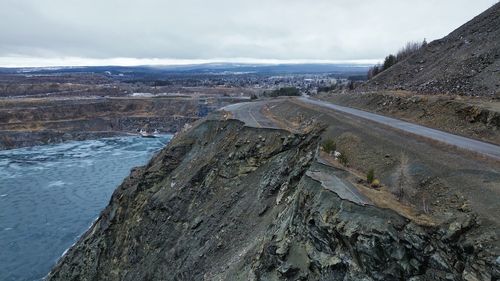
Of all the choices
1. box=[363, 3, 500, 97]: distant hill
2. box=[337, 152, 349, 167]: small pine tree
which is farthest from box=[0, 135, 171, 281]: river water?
box=[363, 3, 500, 97]: distant hill

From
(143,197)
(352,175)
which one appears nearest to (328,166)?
(352,175)

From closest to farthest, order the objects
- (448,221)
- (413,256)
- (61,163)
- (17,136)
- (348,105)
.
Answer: (413,256), (448,221), (348,105), (61,163), (17,136)

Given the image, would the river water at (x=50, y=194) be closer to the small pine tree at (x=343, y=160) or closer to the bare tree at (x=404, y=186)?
the small pine tree at (x=343, y=160)

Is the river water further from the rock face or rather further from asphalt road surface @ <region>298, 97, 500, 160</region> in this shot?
asphalt road surface @ <region>298, 97, 500, 160</region>

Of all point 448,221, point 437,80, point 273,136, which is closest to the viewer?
point 448,221

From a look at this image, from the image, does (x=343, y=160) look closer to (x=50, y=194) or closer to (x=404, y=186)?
(x=404, y=186)

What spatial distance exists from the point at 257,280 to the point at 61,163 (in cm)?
7262

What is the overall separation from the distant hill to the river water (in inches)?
1508

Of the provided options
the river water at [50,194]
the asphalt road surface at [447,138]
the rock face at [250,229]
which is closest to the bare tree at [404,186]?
the rock face at [250,229]

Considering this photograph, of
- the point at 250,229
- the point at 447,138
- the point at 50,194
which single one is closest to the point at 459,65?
the point at 447,138

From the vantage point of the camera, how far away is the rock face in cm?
1209

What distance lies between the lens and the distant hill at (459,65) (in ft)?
116

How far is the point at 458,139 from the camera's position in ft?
72.5

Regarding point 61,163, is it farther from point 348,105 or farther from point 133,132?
point 348,105
